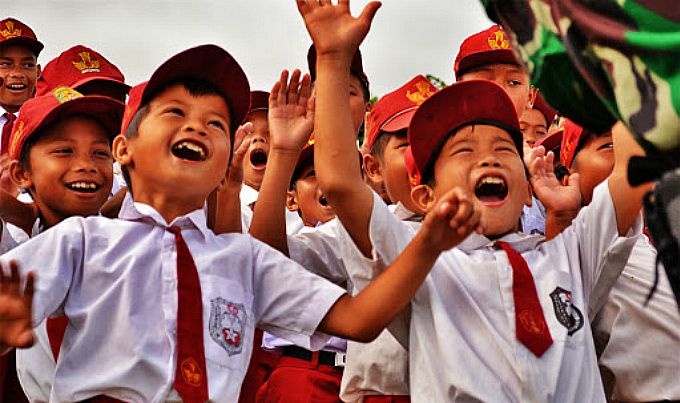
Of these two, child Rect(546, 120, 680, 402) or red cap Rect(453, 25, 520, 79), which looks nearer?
child Rect(546, 120, 680, 402)

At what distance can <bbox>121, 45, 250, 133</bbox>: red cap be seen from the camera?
11.1 feet

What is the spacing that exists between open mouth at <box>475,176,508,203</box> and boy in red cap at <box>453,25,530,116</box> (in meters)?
1.96

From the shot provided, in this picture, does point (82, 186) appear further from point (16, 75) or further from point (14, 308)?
point (16, 75)

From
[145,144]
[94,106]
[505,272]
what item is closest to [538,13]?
[505,272]

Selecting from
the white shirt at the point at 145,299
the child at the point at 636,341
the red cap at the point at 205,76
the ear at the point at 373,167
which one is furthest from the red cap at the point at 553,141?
the white shirt at the point at 145,299

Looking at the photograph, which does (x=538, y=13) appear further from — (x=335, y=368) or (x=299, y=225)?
(x=299, y=225)

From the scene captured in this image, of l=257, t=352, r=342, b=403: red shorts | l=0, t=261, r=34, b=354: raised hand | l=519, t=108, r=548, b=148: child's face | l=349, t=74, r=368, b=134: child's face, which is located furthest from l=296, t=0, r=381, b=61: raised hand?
l=519, t=108, r=548, b=148: child's face

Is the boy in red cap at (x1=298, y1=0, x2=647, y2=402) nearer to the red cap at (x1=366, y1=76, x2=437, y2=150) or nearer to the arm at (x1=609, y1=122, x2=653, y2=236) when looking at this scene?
the arm at (x1=609, y1=122, x2=653, y2=236)

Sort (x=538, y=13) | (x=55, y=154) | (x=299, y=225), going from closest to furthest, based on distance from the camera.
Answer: (x=538, y=13)
(x=55, y=154)
(x=299, y=225)

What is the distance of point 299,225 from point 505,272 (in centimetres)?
214

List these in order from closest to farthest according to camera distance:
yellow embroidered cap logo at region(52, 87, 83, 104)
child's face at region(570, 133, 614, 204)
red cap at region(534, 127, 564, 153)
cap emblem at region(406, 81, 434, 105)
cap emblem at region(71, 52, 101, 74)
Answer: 1. yellow embroidered cap logo at region(52, 87, 83, 104)
2. child's face at region(570, 133, 614, 204)
3. cap emblem at region(406, 81, 434, 105)
4. red cap at region(534, 127, 564, 153)
5. cap emblem at region(71, 52, 101, 74)

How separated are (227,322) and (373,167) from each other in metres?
1.68

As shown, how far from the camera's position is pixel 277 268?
325cm

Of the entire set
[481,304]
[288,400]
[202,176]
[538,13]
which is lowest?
[288,400]
